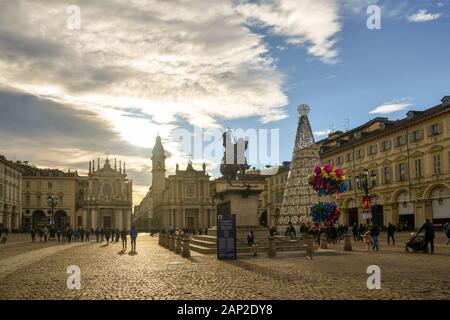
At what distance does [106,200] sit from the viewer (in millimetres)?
114438

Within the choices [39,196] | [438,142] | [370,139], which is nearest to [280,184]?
[370,139]

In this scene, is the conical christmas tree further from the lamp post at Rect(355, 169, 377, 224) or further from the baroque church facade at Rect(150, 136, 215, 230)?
the baroque church facade at Rect(150, 136, 215, 230)

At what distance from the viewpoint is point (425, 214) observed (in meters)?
51.6

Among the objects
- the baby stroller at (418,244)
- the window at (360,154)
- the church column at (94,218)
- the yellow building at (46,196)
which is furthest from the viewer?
the church column at (94,218)

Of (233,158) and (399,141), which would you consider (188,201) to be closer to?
(399,141)

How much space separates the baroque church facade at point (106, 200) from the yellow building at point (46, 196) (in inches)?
121

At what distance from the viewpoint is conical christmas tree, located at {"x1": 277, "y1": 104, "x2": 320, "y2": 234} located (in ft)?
158

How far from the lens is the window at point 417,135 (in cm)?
5292

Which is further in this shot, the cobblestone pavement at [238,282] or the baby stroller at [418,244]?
the baby stroller at [418,244]

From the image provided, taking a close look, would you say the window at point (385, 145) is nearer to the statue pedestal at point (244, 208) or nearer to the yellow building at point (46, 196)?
the statue pedestal at point (244, 208)

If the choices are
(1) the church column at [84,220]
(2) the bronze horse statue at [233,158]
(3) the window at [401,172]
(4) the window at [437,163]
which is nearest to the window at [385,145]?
(3) the window at [401,172]

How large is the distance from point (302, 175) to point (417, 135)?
47.3 feet

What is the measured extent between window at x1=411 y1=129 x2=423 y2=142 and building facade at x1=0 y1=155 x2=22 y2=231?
194 ft
